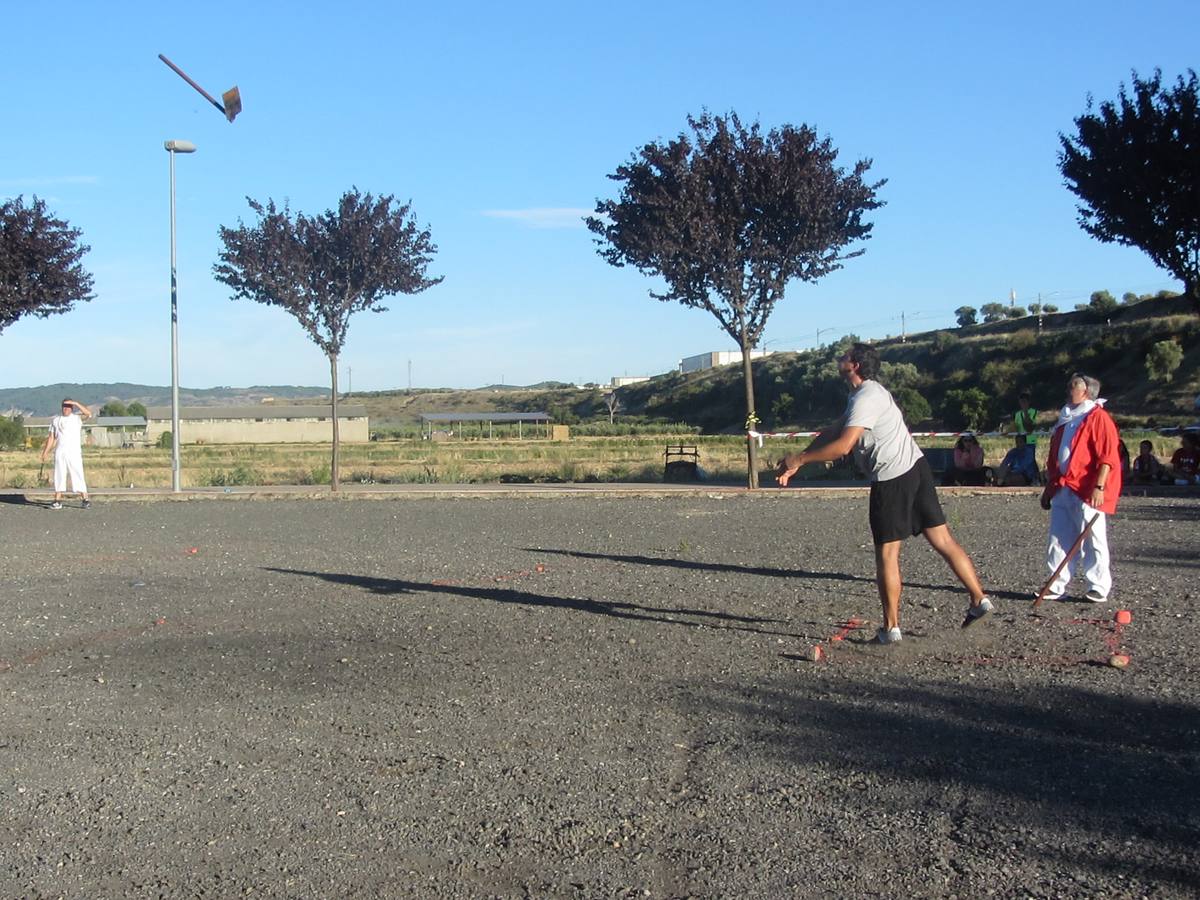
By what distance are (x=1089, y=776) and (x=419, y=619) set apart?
5085 millimetres

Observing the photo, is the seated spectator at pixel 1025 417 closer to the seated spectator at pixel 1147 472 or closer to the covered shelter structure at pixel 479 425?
the seated spectator at pixel 1147 472

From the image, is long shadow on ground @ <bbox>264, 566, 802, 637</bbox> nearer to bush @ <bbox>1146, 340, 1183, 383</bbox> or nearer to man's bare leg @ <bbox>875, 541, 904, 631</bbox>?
man's bare leg @ <bbox>875, 541, 904, 631</bbox>

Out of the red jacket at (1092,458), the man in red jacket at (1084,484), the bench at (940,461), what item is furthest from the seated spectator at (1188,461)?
the red jacket at (1092,458)

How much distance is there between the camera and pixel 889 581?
23.5 feet

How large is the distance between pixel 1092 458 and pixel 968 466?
1286 cm

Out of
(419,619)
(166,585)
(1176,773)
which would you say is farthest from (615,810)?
(166,585)

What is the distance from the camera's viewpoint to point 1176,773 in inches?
187

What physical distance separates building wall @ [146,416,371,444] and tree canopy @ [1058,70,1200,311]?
73618mm

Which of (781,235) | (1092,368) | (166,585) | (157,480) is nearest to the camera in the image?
(166,585)

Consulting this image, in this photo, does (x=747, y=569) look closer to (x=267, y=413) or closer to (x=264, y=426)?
(x=264, y=426)

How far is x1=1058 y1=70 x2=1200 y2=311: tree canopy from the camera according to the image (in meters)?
22.0

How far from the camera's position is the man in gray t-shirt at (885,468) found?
23.5 ft

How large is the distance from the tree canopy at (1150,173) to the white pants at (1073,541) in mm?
15383

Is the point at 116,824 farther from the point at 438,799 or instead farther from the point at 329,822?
the point at 438,799
